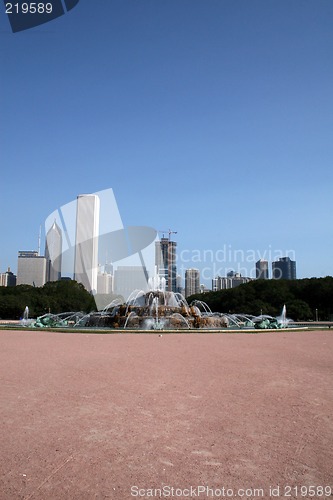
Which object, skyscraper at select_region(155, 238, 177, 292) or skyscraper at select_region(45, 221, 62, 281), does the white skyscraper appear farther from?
skyscraper at select_region(155, 238, 177, 292)

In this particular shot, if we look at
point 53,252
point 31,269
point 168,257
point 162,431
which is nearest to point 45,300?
point 168,257

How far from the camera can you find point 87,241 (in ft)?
479

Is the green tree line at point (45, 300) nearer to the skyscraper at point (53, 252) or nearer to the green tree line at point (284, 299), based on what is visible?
the green tree line at point (284, 299)

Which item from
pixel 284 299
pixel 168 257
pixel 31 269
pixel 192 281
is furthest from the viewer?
pixel 192 281

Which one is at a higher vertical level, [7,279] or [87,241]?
[87,241]

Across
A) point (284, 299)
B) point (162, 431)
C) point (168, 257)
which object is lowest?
point (162, 431)

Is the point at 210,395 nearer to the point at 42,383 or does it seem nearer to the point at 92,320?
the point at 42,383

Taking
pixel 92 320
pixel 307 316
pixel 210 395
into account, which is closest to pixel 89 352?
pixel 210 395

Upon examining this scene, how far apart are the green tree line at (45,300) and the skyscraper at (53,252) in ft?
210

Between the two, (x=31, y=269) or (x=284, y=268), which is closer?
(x=284, y=268)

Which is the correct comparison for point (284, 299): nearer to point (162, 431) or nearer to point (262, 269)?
point (162, 431)

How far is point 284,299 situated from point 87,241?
92.1 meters

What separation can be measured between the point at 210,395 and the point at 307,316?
6011 centimetres

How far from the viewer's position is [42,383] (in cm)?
1009
